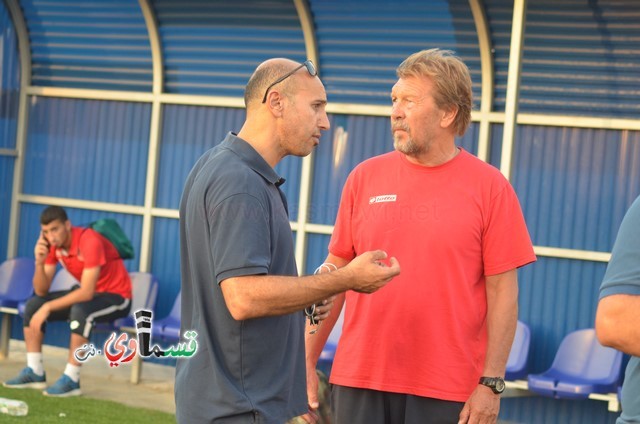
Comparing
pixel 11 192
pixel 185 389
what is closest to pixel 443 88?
pixel 185 389

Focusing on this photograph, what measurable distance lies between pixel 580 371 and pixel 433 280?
4114 mm

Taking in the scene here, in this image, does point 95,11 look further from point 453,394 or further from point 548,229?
point 453,394

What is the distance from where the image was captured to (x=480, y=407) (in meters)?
3.63

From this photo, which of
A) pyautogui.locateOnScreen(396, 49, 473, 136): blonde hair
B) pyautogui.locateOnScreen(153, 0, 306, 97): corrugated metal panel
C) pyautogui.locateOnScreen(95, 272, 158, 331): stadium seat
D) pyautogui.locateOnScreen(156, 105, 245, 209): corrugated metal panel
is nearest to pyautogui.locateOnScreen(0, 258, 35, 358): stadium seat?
pyautogui.locateOnScreen(95, 272, 158, 331): stadium seat

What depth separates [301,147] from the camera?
3344 millimetres

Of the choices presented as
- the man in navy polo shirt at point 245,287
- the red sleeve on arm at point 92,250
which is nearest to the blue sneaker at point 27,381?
the red sleeve on arm at point 92,250

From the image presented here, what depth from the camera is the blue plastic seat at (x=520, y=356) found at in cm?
757

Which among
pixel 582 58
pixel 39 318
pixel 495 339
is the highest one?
pixel 582 58

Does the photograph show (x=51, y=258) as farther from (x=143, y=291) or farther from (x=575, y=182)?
(x=575, y=182)

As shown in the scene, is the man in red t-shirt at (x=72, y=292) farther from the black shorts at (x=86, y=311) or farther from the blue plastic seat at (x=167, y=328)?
the blue plastic seat at (x=167, y=328)

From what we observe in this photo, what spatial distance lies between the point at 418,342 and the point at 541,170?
4.65m

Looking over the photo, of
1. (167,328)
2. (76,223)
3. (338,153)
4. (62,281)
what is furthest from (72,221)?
(338,153)

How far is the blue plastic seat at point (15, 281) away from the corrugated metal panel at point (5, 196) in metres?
0.38

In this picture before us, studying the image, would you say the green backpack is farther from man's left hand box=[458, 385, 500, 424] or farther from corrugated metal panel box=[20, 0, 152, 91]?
man's left hand box=[458, 385, 500, 424]
